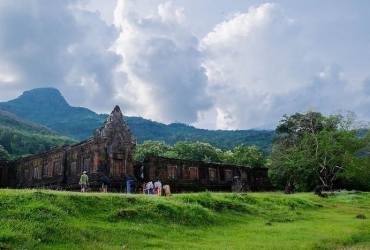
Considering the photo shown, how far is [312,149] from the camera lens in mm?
51844

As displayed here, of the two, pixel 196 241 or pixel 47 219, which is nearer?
pixel 47 219

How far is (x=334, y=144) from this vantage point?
158 ft

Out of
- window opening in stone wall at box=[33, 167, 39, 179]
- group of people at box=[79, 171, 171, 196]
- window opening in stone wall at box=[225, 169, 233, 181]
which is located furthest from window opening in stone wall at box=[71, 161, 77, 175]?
window opening in stone wall at box=[225, 169, 233, 181]

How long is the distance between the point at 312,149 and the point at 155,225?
133 ft

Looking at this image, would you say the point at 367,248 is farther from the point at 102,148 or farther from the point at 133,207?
the point at 102,148

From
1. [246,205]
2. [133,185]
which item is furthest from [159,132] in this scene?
[246,205]

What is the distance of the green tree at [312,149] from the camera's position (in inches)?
1859

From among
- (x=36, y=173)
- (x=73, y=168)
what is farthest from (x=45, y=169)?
(x=73, y=168)

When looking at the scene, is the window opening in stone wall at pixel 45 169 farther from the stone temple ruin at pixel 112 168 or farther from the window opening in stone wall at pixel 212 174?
the window opening in stone wall at pixel 212 174

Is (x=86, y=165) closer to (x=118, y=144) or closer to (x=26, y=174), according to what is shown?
(x=118, y=144)

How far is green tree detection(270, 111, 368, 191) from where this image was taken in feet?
155

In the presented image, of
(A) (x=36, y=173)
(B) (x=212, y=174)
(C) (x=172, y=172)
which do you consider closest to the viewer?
(C) (x=172, y=172)

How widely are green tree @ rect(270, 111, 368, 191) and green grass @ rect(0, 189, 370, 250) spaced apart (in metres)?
24.5

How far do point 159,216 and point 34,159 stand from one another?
30736mm
